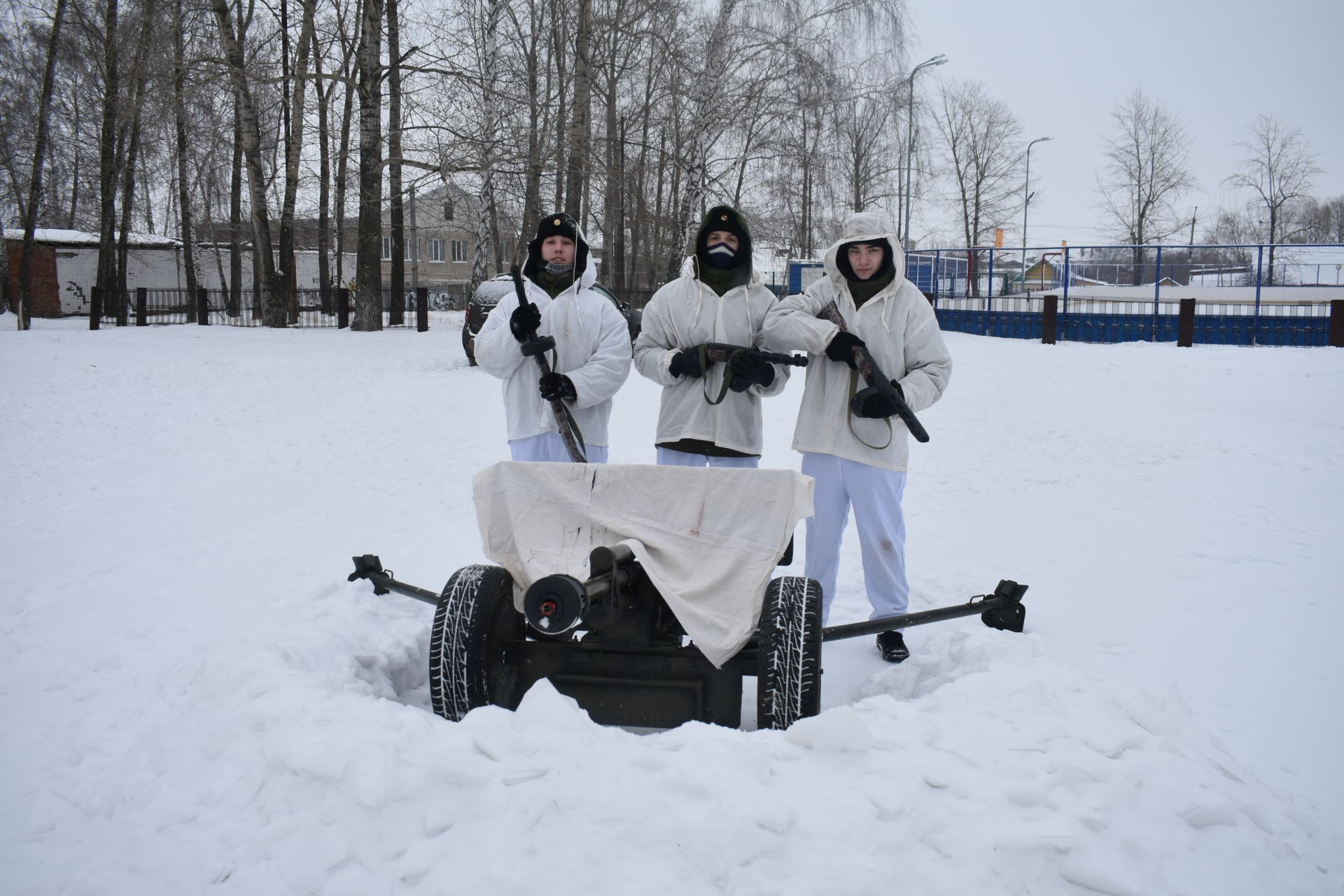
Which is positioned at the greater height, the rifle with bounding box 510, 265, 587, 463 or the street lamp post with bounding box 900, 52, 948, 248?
the street lamp post with bounding box 900, 52, 948, 248

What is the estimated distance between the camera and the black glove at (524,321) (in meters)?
4.56

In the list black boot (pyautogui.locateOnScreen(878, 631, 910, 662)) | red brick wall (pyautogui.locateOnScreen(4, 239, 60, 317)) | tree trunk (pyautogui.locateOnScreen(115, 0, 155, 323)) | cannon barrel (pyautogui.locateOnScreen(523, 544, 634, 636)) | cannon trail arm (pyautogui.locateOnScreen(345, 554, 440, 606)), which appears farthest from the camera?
red brick wall (pyautogui.locateOnScreen(4, 239, 60, 317))

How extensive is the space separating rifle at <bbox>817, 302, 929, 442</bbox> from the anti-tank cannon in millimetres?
941

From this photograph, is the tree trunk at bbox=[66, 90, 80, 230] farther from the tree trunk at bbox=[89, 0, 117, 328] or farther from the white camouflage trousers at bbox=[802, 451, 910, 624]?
the white camouflage trousers at bbox=[802, 451, 910, 624]

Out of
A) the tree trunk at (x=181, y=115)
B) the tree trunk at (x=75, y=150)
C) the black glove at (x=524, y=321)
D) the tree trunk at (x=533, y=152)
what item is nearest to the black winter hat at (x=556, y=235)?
the black glove at (x=524, y=321)

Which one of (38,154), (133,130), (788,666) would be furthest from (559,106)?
(788,666)

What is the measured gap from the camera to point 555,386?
4543 millimetres

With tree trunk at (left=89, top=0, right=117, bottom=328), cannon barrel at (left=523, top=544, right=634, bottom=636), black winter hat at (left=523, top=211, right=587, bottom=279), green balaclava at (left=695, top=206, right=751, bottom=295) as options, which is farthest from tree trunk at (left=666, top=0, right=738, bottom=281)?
cannon barrel at (left=523, top=544, right=634, bottom=636)

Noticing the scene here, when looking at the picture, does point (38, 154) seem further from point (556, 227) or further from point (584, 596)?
point (584, 596)

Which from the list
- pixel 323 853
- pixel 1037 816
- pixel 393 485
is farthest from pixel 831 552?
pixel 393 485

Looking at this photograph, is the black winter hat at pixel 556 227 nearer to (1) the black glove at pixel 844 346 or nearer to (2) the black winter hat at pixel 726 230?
(2) the black winter hat at pixel 726 230

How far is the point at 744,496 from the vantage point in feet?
11.7

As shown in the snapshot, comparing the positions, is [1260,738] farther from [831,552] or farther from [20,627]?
[20,627]

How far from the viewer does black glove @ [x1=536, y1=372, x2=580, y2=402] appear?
4.54 metres
